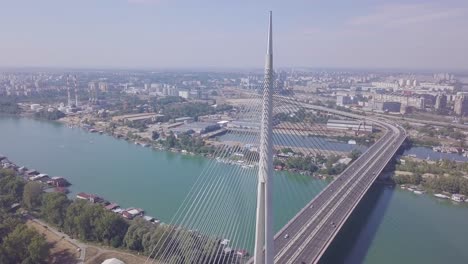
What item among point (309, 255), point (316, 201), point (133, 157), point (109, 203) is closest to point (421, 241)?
point (316, 201)

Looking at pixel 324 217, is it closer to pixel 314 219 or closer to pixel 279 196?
pixel 314 219

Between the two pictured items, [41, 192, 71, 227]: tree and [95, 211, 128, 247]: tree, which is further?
[41, 192, 71, 227]: tree

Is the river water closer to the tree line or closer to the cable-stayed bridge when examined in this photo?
the cable-stayed bridge

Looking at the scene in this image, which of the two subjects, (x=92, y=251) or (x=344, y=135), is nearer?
(x=92, y=251)

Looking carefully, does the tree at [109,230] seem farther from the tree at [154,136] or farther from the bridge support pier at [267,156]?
the tree at [154,136]

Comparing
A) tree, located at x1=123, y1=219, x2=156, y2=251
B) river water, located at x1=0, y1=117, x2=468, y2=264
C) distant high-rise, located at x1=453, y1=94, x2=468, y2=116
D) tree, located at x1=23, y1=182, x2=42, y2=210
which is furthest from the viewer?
distant high-rise, located at x1=453, y1=94, x2=468, y2=116

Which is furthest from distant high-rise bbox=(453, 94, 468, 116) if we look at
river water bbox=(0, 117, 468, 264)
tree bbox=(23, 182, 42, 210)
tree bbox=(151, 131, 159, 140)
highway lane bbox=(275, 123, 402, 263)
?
tree bbox=(23, 182, 42, 210)

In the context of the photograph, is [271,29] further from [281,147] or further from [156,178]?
[281,147]
